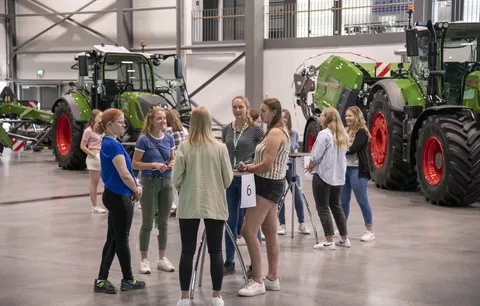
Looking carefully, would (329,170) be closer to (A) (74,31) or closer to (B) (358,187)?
(B) (358,187)

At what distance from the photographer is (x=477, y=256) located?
772cm

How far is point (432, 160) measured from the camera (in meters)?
11.4

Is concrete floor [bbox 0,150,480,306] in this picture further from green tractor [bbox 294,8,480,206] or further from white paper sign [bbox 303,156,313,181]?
white paper sign [bbox 303,156,313,181]

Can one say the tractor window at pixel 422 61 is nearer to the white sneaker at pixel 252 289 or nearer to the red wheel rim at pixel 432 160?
the red wheel rim at pixel 432 160

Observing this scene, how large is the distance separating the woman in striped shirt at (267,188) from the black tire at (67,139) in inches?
428

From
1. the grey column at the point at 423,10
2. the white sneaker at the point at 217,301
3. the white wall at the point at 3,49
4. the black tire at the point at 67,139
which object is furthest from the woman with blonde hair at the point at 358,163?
the white wall at the point at 3,49

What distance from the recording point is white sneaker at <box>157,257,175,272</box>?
6.96 meters

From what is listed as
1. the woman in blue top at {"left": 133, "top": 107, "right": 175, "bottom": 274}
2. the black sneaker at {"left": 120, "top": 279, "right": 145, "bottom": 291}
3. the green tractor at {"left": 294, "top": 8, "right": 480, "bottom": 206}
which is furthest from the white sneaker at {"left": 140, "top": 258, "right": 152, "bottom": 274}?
the green tractor at {"left": 294, "top": 8, "right": 480, "bottom": 206}

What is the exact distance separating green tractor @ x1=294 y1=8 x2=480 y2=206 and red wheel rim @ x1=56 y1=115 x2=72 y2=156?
704 cm

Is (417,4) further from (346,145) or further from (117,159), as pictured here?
(117,159)

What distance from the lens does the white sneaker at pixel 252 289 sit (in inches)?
241

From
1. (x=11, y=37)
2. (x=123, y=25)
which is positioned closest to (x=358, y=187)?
(x=123, y=25)

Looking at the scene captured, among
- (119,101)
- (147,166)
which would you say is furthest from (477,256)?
(119,101)

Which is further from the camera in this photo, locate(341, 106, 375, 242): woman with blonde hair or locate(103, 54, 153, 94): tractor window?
locate(103, 54, 153, 94): tractor window
